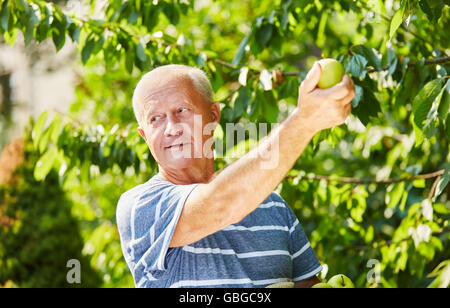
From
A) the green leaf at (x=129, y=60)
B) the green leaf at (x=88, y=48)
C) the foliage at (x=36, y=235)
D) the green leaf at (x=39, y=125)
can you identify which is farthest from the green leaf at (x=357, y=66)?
the foliage at (x=36, y=235)

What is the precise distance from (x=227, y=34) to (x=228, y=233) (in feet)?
11.2

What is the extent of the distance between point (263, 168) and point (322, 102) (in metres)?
0.18

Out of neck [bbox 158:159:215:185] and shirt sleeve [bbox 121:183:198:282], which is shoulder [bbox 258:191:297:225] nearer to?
neck [bbox 158:159:215:185]

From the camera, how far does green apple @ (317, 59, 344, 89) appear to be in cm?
116

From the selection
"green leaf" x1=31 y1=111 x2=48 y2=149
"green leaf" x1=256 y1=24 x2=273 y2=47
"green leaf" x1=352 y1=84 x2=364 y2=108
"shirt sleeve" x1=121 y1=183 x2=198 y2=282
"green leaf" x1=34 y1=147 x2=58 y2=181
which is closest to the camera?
"shirt sleeve" x1=121 y1=183 x2=198 y2=282

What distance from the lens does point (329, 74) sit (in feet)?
3.87

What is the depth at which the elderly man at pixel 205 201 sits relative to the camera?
1.15 m

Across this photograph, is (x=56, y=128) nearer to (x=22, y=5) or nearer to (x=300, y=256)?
(x=22, y=5)

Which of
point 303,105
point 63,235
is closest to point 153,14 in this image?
point 303,105

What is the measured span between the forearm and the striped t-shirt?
13cm

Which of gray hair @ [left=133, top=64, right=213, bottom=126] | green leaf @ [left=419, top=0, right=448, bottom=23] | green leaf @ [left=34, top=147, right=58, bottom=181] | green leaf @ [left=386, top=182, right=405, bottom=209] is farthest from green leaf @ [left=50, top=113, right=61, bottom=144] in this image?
green leaf @ [left=419, top=0, right=448, bottom=23]

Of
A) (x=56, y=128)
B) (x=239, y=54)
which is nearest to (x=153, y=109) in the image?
(x=239, y=54)

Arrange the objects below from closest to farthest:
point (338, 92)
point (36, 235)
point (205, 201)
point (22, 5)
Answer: point (338, 92) < point (205, 201) < point (22, 5) < point (36, 235)
